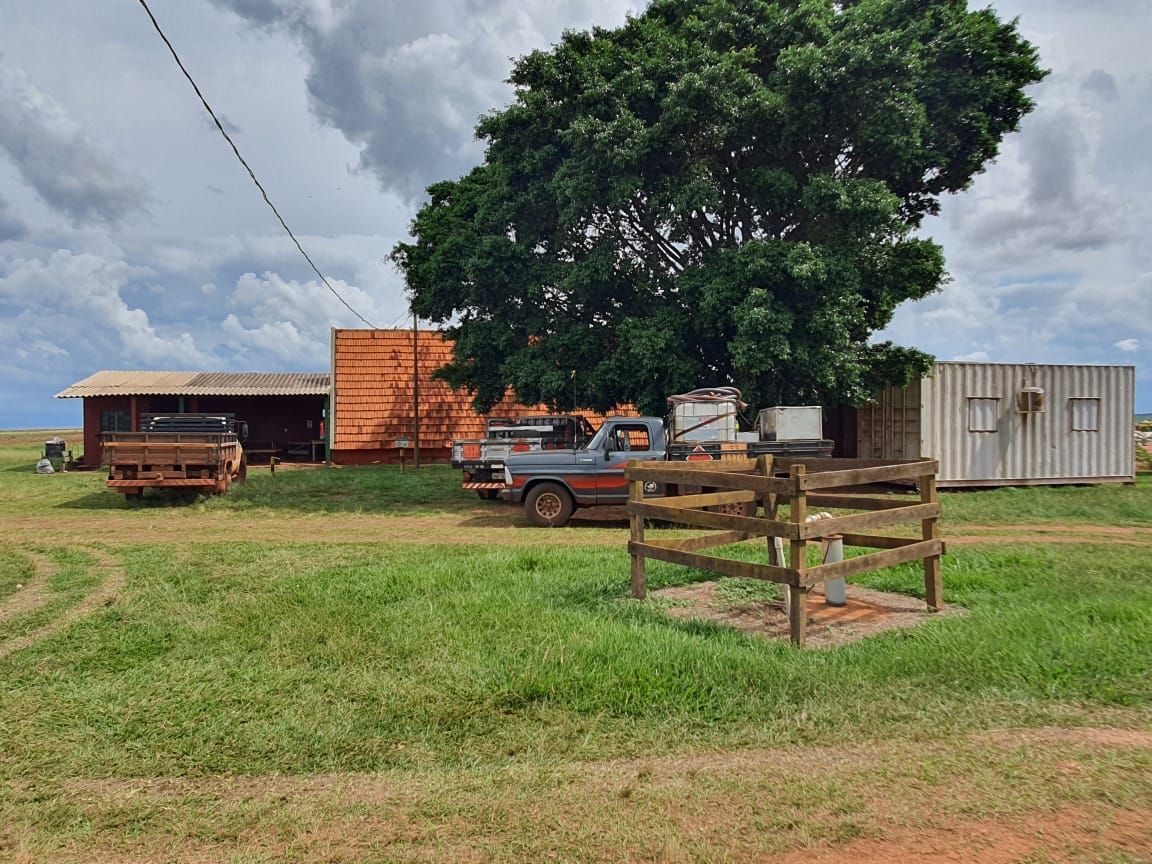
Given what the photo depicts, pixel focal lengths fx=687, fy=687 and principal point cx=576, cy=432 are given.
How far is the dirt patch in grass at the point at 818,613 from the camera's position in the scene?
215 inches

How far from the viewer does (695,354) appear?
1608 centimetres

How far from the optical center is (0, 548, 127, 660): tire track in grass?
533 centimetres

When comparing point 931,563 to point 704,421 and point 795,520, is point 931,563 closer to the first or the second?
point 795,520

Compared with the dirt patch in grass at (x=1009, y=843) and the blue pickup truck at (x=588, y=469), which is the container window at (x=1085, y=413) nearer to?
the blue pickup truck at (x=588, y=469)

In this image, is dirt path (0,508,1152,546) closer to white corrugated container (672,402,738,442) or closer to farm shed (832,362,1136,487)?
white corrugated container (672,402,738,442)

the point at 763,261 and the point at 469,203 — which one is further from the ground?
the point at 469,203

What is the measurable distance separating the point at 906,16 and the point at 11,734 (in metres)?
18.7

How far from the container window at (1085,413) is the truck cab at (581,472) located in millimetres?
12587

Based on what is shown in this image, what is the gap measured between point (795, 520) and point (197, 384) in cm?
2821

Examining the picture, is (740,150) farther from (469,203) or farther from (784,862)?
(784,862)

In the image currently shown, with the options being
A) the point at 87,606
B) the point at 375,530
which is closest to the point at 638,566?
the point at 87,606

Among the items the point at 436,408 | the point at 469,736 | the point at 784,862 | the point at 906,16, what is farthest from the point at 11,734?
the point at 436,408

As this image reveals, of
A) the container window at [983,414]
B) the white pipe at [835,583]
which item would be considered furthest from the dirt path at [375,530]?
the container window at [983,414]

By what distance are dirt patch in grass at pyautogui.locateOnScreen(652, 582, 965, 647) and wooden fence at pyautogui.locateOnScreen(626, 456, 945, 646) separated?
20cm
